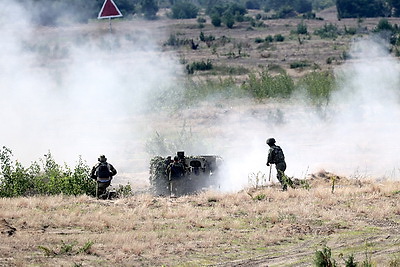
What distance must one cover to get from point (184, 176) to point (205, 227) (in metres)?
5.39

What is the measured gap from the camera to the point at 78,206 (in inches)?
648

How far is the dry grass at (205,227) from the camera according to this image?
1276 cm

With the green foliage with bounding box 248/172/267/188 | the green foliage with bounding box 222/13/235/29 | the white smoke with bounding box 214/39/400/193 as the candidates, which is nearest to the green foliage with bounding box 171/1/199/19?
the green foliage with bounding box 222/13/235/29

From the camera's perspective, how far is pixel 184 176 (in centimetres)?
2020

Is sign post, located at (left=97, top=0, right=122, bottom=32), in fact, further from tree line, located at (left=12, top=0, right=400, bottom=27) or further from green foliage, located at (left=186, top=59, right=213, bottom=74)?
tree line, located at (left=12, top=0, right=400, bottom=27)

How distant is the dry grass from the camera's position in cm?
1276

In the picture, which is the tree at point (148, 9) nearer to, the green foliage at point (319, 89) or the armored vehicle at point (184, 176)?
the green foliage at point (319, 89)

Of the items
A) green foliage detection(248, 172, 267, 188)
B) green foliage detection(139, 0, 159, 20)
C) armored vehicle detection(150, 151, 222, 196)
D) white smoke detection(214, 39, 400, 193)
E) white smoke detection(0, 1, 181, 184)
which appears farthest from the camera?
green foliage detection(139, 0, 159, 20)

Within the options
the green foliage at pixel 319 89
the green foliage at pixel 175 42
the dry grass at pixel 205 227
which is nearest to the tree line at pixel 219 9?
the green foliage at pixel 175 42

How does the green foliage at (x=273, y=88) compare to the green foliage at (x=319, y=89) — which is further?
the green foliage at (x=273, y=88)

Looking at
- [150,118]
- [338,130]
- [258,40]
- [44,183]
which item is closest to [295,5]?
[258,40]

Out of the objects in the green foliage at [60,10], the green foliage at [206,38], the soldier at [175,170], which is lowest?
the soldier at [175,170]

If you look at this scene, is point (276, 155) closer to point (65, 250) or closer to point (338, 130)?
point (65, 250)

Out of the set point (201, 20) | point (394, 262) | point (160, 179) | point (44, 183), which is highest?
point (201, 20)
